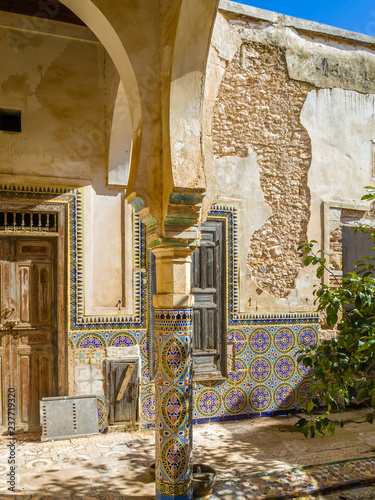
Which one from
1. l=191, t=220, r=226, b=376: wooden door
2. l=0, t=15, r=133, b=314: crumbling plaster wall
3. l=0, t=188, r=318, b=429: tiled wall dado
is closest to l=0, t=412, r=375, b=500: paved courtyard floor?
l=0, t=188, r=318, b=429: tiled wall dado

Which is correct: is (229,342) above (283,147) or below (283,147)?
below

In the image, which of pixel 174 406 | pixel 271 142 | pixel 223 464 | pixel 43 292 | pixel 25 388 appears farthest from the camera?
pixel 271 142

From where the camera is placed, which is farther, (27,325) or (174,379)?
(27,325)

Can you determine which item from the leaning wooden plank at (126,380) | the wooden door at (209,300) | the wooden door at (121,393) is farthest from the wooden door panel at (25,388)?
the wooden door at (209,300)

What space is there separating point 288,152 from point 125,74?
3722mm

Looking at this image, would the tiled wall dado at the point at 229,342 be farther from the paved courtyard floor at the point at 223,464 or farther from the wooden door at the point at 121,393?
the paved courtyard floor at the point at 223,464

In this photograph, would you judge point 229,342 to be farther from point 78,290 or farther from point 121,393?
point 78,290

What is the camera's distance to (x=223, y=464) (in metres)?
4.72

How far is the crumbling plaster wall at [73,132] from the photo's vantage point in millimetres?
5438

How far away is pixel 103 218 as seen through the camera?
5.79 metres

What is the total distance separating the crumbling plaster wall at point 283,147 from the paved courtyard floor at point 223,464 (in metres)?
1.76

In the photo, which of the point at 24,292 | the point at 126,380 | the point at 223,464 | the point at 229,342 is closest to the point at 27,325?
the point at 24,292

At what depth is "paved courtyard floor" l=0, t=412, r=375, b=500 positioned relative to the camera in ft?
13.4

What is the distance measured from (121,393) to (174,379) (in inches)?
87.1
